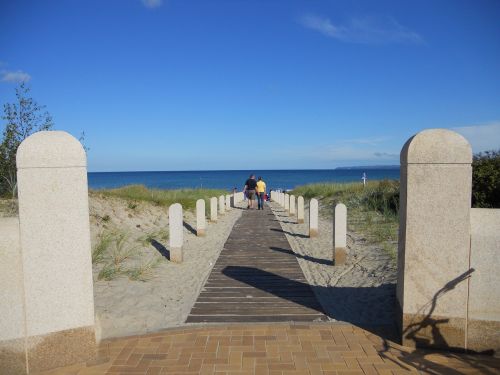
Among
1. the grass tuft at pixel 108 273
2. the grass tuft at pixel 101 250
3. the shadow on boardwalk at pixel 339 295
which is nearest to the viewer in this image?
the shadow on boardwalk at pixel 339 295

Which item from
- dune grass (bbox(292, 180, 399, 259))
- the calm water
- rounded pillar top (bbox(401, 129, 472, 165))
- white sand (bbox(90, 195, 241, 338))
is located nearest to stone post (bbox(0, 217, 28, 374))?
white sand (bbox(90, 195, 241, 338))

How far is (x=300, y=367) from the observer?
3.66 metres

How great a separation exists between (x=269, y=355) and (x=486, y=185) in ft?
30.3

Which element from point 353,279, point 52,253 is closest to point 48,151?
point 52,253

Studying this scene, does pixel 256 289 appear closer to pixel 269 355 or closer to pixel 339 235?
pixel 269 355

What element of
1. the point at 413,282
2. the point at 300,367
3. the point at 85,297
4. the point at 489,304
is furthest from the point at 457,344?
the point at 85,297

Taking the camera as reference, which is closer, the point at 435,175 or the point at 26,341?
the point at 26,341

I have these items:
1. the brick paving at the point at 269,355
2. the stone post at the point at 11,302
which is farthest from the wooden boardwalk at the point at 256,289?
the stone post at the point at 11,302

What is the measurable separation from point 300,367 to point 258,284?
2882mm

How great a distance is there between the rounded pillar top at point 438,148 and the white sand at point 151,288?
357 centimetres

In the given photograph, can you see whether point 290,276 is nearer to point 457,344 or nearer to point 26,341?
point 457,344

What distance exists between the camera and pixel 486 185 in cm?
1028

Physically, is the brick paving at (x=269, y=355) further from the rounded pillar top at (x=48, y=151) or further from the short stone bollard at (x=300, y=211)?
the short stone bollard at (x=300, y=211)

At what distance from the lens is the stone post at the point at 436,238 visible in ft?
12.8
